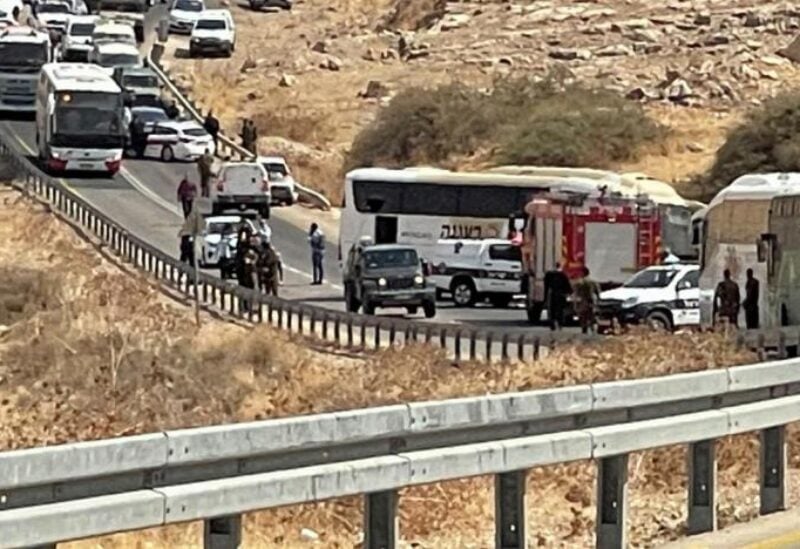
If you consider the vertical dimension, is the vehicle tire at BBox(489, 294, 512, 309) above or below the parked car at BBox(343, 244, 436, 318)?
below

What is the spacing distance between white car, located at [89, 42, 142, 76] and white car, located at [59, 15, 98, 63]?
1.94 feet

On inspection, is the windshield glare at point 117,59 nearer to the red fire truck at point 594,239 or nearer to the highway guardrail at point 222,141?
the highway guardrail at point 222,141

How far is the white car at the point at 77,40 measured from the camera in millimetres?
77312

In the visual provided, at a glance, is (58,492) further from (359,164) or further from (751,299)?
(359,164)

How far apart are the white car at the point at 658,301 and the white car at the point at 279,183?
79.9 feet

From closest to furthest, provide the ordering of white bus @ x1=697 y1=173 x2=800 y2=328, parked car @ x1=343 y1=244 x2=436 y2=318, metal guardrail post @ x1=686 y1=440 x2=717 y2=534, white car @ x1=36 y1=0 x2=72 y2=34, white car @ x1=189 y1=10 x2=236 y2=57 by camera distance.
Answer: metal guardrail post @ x1=686 y1=440 x2=717 y2=534 → white bus @ x1=697 y1=173 x2=800 y2=328 → parked car @ x1=343 y1=244 x2=436 y2=318 → white car @ x1=36 y1=0 x2=72 y2=34 → white car @ x1=189 y1=10 x2=236 y2=57

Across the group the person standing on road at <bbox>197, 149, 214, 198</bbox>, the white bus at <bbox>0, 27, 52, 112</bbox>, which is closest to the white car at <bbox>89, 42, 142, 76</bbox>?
the white bus at <bbox>0, 27, 52, 112</bbox>

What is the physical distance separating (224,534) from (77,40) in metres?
71.5

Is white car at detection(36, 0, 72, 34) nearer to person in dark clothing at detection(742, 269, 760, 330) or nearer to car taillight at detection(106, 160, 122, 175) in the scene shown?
car taillight at detection(106, 160, 122, 175)

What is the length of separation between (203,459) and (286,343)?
2544cm

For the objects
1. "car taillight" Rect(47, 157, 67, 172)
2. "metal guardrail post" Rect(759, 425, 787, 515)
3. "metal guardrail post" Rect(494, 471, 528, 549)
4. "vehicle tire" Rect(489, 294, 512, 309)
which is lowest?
"vehicle tire" Rect(489, 294, 512, 309)

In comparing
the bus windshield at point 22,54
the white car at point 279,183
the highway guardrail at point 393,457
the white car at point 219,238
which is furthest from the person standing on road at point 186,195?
the highway guardrail at point 393,457

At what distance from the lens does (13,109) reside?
2761 inches

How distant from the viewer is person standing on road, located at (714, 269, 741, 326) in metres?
30.5
